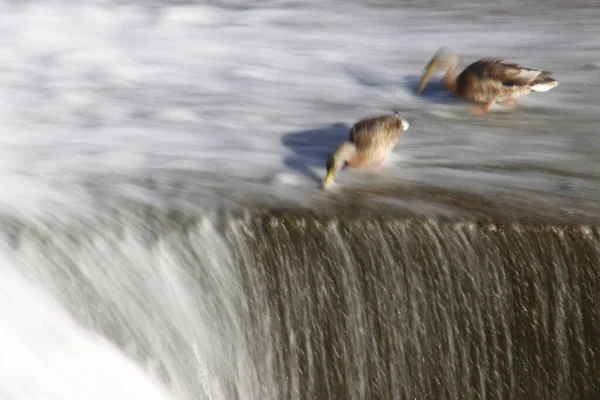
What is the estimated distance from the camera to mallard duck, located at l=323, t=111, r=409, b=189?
400 centimetres

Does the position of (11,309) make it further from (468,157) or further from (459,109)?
(459,109)

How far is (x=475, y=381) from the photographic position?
12.4 feet

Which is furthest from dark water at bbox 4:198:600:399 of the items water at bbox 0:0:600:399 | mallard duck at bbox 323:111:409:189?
mallard duck at bbox 323:111:409:189

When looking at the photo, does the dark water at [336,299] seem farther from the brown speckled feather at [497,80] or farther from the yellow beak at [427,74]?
the yellow beak at [427,74]

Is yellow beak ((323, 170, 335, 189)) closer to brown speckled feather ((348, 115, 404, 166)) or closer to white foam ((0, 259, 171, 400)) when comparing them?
brown speckled feather ((348, 115, 404, 166))

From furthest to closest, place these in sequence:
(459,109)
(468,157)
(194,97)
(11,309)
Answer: (194,97) < (459,109) < (468,157) < (11,309)

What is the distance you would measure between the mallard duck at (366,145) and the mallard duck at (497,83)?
0.66 metres

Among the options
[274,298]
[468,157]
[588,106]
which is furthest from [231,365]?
[588,106]

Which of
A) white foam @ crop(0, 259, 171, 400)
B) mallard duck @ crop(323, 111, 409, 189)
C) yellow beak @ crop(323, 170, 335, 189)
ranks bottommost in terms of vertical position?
white foam @ crop(0, 259, 171, 400)

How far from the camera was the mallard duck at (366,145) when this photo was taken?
400 cm

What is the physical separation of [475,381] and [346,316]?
527 mm

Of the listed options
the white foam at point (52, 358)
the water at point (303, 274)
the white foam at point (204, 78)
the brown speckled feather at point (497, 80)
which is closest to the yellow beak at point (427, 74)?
the white foam at point (204, 78)

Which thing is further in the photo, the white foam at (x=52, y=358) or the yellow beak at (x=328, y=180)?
the yellow beak at (x=328, y=180)

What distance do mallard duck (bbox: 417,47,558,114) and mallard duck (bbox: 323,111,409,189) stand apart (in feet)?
2.17
